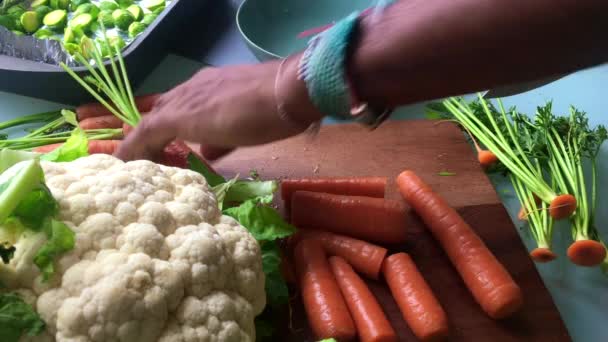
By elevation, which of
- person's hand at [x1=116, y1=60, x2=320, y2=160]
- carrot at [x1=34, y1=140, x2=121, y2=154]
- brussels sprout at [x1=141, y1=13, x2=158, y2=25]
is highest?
person's hand at [x1=116, y1=60, x2=320, y2=160]

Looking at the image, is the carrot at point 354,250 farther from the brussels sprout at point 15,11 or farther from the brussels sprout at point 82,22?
the brussels sprout at point 15,11

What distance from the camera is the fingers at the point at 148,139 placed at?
0.86m

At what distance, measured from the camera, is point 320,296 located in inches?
35.9

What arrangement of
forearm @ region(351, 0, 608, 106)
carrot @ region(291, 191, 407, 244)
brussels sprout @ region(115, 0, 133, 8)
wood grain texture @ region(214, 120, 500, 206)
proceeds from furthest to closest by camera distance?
brussels sprout @ region(115, 0, 133, 8), wood grain texture @ region(214, 120, 500, 206), carrot @ region(291, 191, 407, 244), forearm @ region(351, 0, 608, 106)

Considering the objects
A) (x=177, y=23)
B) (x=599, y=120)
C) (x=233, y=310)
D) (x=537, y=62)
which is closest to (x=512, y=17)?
(x=537, y=62)

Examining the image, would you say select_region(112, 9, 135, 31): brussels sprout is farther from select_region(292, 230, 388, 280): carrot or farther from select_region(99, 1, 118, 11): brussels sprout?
select_region(292, 230, 388, 280): carrot

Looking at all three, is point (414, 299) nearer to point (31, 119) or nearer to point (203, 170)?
point (203, 170)

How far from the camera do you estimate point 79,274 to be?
67 cm

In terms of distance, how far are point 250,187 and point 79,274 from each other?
1.31ft

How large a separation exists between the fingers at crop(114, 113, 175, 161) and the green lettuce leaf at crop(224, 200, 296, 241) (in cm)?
17

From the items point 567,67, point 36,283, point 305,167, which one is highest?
point 567,67

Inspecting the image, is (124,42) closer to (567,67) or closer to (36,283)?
(36,283)

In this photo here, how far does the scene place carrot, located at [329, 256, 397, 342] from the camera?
0.87 m

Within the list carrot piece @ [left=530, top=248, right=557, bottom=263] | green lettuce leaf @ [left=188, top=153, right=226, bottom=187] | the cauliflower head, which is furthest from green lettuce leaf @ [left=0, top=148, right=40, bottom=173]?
carrot piece @ [left=530, top=248, right=557, bottom=263]
